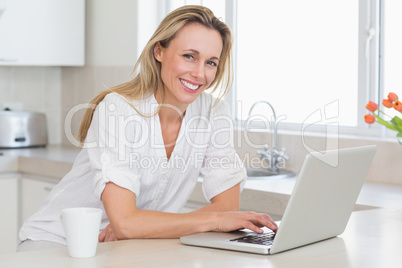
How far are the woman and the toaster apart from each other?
6.01 feet

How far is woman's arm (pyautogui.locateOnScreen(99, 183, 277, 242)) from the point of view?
161cm

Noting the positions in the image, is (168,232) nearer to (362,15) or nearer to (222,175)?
(222,175)

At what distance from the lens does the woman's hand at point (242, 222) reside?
5.25ft

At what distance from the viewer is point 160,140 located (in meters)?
1.90

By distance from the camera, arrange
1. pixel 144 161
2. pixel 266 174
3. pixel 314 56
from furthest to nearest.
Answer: pixel 314 56 < pixel 266 174 < pixel 144 161

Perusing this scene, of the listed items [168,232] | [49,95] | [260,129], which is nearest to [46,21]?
[49,95]

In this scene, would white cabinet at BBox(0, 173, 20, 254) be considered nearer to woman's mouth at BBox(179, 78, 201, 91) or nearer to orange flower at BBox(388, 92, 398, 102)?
woman's mouth at BBox(179, 78, 201, 91)

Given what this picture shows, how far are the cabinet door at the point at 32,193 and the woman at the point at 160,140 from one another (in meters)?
1.37

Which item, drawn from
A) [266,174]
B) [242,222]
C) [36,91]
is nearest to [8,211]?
[36,91]

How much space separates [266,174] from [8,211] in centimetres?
140

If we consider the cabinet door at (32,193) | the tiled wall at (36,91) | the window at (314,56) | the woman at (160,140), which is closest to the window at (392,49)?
the window at (314,56)

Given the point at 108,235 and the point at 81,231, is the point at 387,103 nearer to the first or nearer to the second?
the point at 108,235

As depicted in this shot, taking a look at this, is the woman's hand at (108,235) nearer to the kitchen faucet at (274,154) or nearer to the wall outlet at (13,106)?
the kitchen faucet at (274,154)

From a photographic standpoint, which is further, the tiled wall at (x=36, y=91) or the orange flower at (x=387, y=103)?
the tiled wall at (x=36, y=91)
